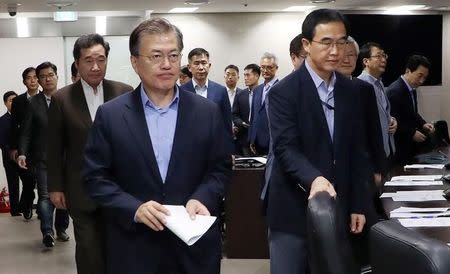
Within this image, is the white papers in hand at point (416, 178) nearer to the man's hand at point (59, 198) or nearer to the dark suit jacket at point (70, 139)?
the dark suit jacket at point (70, 139)

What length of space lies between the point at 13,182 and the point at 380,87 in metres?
5.14

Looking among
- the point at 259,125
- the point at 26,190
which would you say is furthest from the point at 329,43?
the point at 26,190

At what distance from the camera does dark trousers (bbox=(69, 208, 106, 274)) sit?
13.2 ft

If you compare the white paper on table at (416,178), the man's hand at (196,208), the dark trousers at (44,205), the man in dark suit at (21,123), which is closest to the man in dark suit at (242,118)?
the dark trousers at (44,205)

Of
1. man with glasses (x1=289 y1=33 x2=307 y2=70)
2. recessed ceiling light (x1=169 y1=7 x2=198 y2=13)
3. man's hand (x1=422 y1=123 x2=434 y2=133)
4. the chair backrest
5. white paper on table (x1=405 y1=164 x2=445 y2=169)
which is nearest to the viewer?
the chair backrest

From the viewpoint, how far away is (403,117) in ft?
23.8

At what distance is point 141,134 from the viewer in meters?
2.67

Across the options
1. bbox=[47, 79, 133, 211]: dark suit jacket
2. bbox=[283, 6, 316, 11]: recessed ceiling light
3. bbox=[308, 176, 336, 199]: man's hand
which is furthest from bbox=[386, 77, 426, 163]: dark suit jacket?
bbox=[283, 6, 316, 11]: recessed ceiling light

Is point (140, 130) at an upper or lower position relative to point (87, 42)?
lower

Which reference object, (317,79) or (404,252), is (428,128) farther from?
(404,252)

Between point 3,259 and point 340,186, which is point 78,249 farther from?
point 3,259

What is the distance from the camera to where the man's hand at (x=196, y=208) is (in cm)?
259

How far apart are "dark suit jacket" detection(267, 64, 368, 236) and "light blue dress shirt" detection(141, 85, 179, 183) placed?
2.25ft

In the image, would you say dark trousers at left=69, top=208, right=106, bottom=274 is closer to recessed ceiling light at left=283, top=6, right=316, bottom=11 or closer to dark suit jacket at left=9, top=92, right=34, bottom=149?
dark suit jacket at left=9, top=92, right=34, bottom=149
